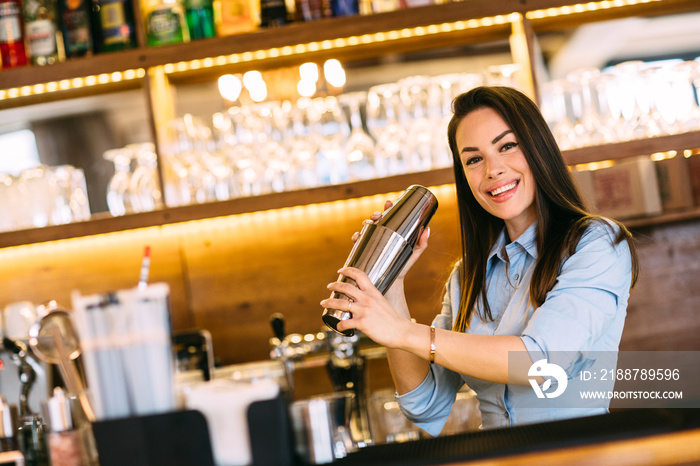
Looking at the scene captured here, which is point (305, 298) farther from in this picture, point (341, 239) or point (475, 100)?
point (475, 100)

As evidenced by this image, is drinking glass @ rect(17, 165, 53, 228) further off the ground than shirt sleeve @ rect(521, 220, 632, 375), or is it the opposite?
drinking glass @ rect(17, 165, 53, 228)

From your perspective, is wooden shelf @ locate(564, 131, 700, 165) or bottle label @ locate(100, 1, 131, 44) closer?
wooden shelf @ locate(564, 131, 700, 165)

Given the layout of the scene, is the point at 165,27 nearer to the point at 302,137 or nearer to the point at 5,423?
the point at 302,137

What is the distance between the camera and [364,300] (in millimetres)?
1164

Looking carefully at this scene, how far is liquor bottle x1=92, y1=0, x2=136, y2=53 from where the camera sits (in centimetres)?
227

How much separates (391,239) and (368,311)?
18 cm

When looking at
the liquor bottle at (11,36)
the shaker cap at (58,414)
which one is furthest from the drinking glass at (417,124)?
the shaker cap at (58,414)

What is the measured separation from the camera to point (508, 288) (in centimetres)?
148

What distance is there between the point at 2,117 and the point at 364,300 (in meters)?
1.95

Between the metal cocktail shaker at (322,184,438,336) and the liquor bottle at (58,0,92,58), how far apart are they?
1416 millimetres

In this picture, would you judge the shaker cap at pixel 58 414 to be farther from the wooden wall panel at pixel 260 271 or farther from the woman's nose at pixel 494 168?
the wooden wall panel at pixel 260 271

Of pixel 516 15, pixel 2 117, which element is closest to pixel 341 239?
pixel 516 15

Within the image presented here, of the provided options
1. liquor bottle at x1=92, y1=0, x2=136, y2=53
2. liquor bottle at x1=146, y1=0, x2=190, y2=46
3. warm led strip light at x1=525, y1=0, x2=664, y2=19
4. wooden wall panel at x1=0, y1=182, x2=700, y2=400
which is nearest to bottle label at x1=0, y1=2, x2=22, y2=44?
liquor bottle at x1=92, y1=0, x2=136, y2=53

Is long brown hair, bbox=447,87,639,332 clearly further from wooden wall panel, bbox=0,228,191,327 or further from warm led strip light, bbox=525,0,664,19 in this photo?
wooden wall panel, bbox=0,228,191,327
